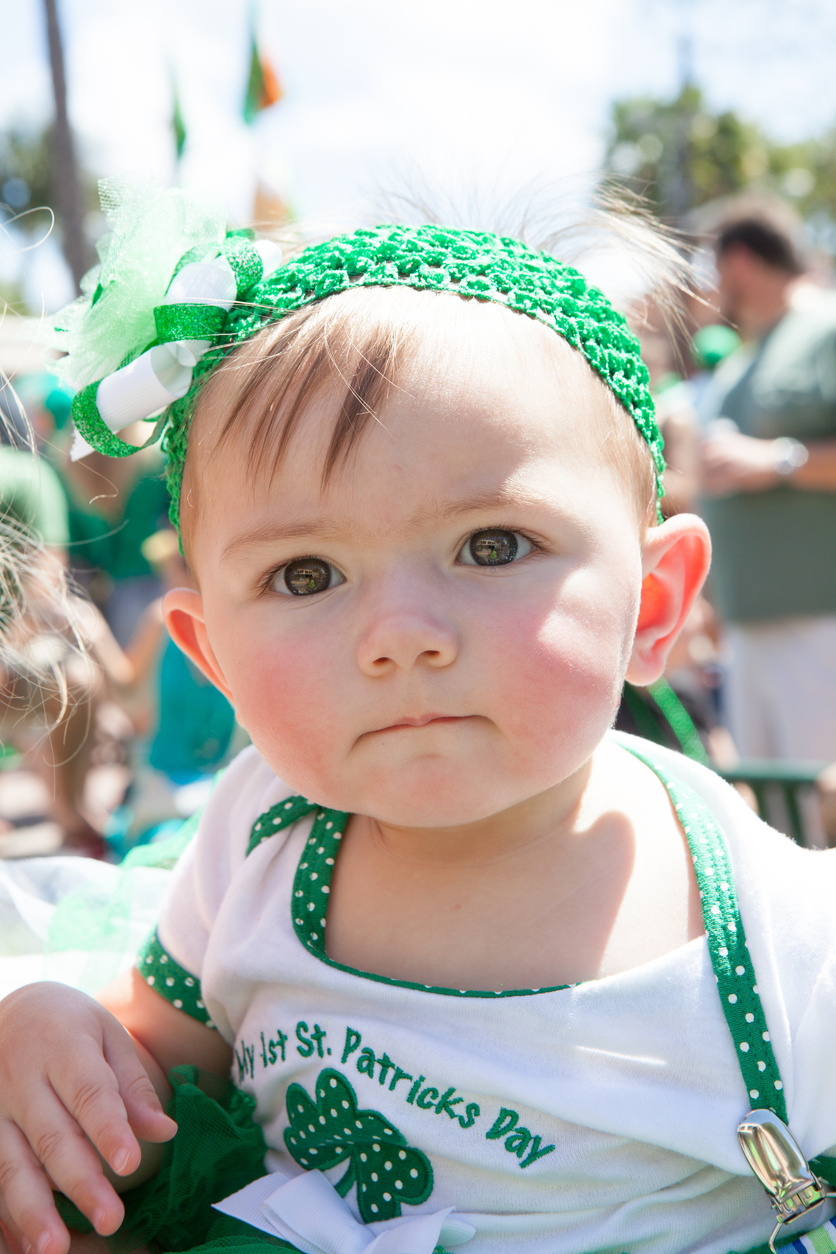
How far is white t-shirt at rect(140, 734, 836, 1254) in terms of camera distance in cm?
91

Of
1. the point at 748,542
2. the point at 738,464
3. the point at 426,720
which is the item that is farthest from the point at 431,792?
the point at 748,542

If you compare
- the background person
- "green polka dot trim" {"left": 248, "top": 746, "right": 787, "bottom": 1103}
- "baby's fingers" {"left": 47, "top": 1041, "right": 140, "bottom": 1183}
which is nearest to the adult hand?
the background person

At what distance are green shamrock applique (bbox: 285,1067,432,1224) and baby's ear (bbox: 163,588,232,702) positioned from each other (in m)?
0.43

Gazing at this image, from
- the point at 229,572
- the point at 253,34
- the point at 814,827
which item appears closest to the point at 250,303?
the point at 229,572

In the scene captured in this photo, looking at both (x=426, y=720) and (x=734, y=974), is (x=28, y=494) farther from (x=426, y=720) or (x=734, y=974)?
(x=734, y=974)

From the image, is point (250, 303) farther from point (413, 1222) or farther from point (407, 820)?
point (413, 1222)

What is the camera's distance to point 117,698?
4.12 meters

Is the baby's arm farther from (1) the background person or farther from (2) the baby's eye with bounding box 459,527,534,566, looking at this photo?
(1) the background person

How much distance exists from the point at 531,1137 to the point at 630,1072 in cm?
11

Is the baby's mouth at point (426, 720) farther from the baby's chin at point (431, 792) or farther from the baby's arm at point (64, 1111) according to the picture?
the baby's arm at point (64, 1111)

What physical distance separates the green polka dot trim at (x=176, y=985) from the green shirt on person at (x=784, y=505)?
259cm

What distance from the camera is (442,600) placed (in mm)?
854

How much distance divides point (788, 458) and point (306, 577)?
2583 mm

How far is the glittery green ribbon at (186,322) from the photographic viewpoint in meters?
1.02
